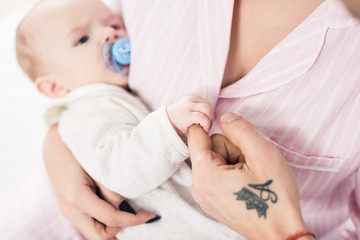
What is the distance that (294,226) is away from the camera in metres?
0.51

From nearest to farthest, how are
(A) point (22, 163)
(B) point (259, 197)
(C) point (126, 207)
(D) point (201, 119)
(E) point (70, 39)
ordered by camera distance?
(B) point (259, 197)
(D) point (201, 119)
(C) point (126, 207)
(E) point (70, 39)
(A) point (22, 163)

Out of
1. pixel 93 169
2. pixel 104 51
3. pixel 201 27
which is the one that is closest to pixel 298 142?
pixel 201 27

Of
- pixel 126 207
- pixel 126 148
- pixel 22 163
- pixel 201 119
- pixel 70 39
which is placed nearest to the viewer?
pixel 201 119

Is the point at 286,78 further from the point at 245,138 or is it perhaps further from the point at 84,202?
the point at 84,202

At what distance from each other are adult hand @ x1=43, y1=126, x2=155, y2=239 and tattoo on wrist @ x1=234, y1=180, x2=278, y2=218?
37cm

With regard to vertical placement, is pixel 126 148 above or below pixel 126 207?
above

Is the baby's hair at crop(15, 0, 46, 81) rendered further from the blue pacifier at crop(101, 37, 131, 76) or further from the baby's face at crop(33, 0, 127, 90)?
the blue pacifier at crop(101, 37, 131, 76)

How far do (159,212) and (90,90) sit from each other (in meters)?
0.42

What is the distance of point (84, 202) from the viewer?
0.88 metres

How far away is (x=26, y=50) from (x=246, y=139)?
795 millimetres

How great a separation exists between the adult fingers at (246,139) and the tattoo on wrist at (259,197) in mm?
40

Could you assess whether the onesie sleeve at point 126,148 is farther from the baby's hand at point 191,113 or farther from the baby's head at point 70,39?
the baby's head at point 70,39

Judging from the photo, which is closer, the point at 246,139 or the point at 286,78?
the point at 246,139

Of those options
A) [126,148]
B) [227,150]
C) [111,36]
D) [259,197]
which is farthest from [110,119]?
[259,197]
